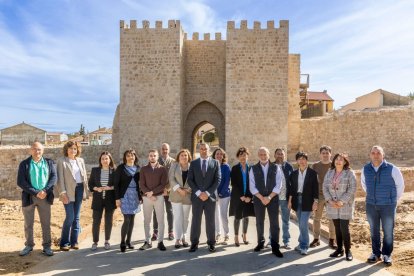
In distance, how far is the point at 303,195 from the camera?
547cm

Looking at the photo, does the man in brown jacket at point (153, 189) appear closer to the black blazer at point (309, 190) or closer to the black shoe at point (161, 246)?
the black shoe at point (161, 246)

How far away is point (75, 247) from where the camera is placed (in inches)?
219

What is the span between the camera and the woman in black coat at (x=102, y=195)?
5.55 metres

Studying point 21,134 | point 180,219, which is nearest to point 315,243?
point 180,219

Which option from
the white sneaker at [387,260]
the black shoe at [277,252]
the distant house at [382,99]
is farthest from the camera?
the distant house at [382,99]

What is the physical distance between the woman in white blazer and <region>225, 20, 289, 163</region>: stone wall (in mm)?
11039

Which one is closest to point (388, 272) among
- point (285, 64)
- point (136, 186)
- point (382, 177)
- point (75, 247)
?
point (382, 177)

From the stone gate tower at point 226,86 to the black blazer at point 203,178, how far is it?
10.7 metres

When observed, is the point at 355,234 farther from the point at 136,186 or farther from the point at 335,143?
the point at 335,143

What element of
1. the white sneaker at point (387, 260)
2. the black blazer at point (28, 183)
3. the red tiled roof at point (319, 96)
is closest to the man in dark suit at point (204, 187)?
the black blazer at point (28, 183)

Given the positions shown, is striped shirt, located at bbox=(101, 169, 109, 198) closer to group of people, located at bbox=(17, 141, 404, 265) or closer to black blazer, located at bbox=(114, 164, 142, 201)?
group of people, located at bbox=(17, 141, 404, 265)

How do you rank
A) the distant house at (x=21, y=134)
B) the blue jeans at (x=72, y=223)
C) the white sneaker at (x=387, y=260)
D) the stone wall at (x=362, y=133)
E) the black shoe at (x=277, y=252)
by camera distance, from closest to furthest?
the white sneaker at (x=387, y=260), the black shoe at (x=277, y=252), the blue jeans at (x=72, y=223), the stone wall at (x=362, y=133), the distant house at (x=21, y=134)

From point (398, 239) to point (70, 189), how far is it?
5.47 meters

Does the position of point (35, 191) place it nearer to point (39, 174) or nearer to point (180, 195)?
point (39, 174)
